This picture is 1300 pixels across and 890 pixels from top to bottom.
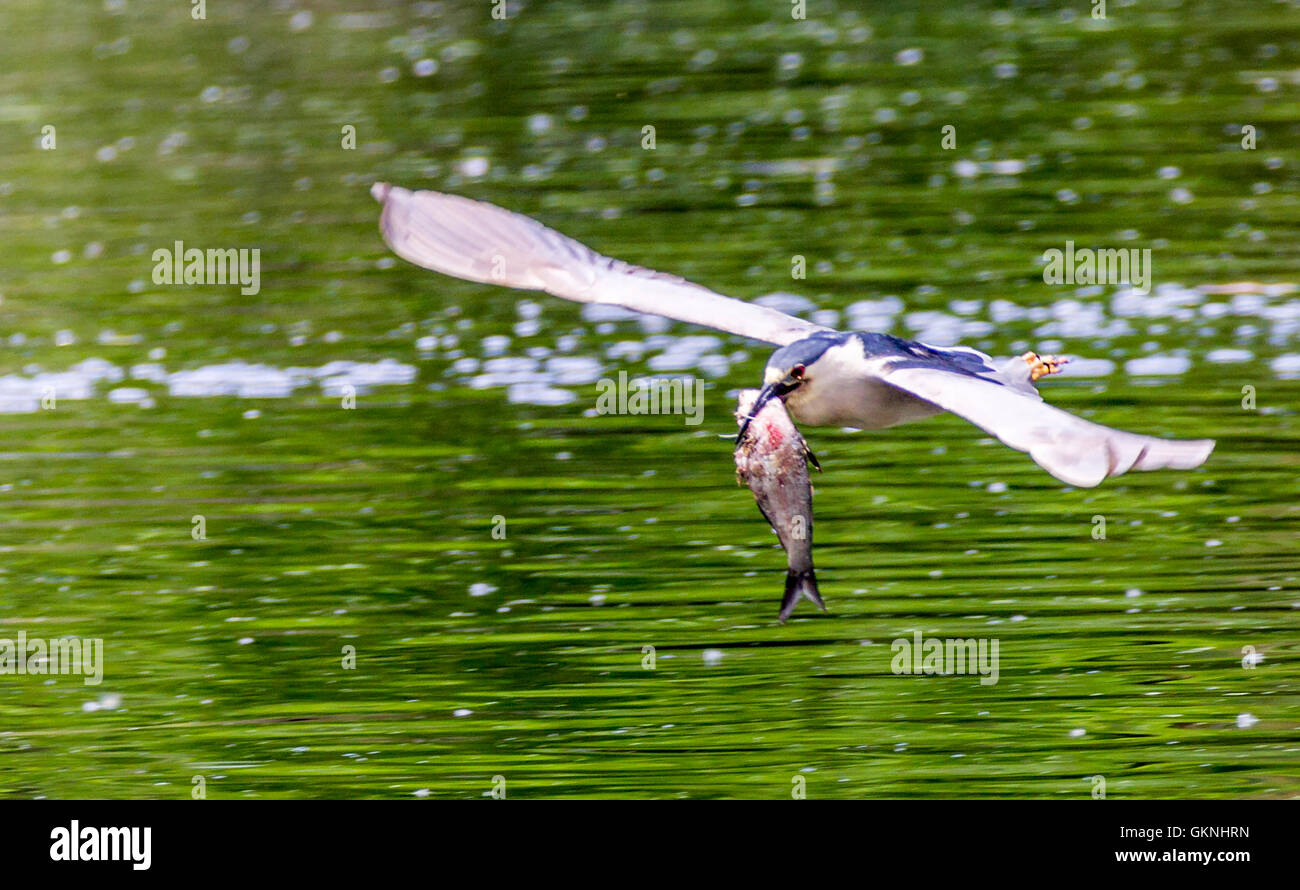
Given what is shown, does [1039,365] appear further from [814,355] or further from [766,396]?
[766,396]

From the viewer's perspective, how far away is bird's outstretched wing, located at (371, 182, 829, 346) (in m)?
7.66

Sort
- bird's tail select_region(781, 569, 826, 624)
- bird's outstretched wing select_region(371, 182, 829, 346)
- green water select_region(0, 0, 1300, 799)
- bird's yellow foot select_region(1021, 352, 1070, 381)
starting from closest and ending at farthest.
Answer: bird's tail select_region(781, 569, 826, 624) < bird's yellow foot select_region(1021, 352, 1070, 381) < bird's outstretched wing select_region(371, 182, 829, 346) < green water select_region(0, 0, 1300, 799)

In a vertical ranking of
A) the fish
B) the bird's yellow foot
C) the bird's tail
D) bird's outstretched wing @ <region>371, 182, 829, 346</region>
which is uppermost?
bird's outstretched wing @ <region>371, 182, 829, 346</region>

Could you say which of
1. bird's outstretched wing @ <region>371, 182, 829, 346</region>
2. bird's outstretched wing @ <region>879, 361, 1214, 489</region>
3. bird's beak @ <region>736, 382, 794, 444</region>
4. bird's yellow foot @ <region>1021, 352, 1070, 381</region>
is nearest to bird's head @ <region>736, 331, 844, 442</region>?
bird's beak @ <region>736, 382, 794, 444</region>

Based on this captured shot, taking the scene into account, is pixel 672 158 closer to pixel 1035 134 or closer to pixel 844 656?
pixel 1035 134

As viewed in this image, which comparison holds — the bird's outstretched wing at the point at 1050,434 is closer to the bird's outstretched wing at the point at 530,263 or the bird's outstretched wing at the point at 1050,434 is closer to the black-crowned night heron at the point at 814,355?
the black-crowned night heron at the point at 814,355

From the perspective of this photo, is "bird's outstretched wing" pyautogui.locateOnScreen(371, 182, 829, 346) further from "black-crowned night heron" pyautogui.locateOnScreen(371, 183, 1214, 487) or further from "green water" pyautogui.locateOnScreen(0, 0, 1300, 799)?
"green water" pyautogui.locateOnScreen(0, 0, 1300, 799)

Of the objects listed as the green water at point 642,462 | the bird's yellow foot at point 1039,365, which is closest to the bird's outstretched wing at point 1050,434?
the bird's yellow foot at point 1039,365

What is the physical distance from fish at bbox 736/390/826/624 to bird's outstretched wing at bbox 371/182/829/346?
723mm

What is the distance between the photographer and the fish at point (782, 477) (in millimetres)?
6922

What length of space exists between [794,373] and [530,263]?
1.20 metres

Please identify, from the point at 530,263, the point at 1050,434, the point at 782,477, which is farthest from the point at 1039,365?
the point at 530,263

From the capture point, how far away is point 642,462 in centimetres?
1268
